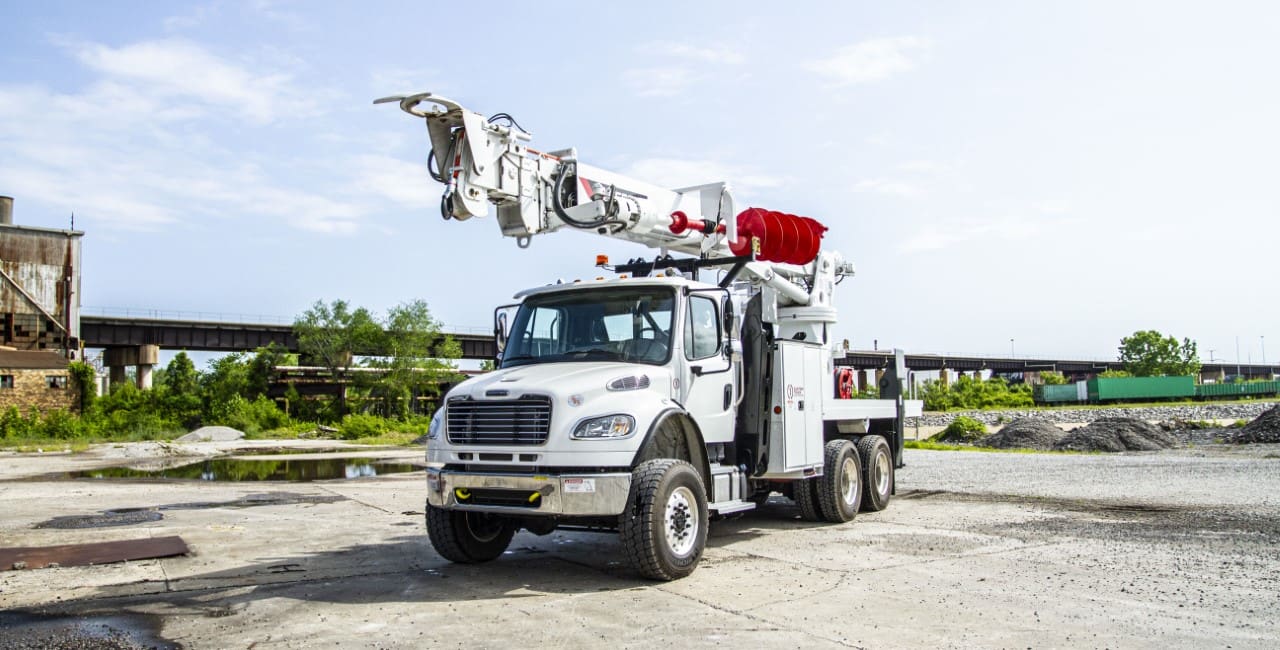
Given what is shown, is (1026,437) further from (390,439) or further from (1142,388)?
(1142,388)

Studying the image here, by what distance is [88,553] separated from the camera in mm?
9281

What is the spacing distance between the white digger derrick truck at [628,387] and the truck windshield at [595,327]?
16mm

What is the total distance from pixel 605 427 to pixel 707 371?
1.67m

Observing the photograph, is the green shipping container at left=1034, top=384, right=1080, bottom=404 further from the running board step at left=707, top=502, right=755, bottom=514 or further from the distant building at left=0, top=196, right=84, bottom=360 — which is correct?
the distant building at left=0, top=196, right=84, bottom=360

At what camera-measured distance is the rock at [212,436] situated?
4116cm

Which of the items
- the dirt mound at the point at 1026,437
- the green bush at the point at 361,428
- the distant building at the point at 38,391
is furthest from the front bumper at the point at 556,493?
the distant building at the point at 38,391

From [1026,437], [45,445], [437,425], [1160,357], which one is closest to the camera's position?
[437,425]

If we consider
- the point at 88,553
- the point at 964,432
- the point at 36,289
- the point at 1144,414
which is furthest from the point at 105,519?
the point at 1144,414

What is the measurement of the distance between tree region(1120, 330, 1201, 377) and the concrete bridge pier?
3757 inches

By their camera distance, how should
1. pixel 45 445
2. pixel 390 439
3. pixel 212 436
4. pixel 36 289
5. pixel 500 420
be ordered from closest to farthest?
1. pixel 500 420
2. pixel 36 289
3. pixel 45 445
4. pixel 390 439
5. pixel 212 436

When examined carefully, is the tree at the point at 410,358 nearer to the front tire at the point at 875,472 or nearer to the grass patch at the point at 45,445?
the grass patch at the point at 45,445

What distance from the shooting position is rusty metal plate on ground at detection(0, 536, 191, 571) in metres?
8.79

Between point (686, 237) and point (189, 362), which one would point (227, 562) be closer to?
point (686, 237)

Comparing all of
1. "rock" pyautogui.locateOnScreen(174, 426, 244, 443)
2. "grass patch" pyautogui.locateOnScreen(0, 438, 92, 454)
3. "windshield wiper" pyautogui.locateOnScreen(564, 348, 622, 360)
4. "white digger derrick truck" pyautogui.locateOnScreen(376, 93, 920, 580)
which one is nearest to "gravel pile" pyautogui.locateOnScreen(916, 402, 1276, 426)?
"rock" pyautogui.locateOnScreen(174, 426, 244, 443)
